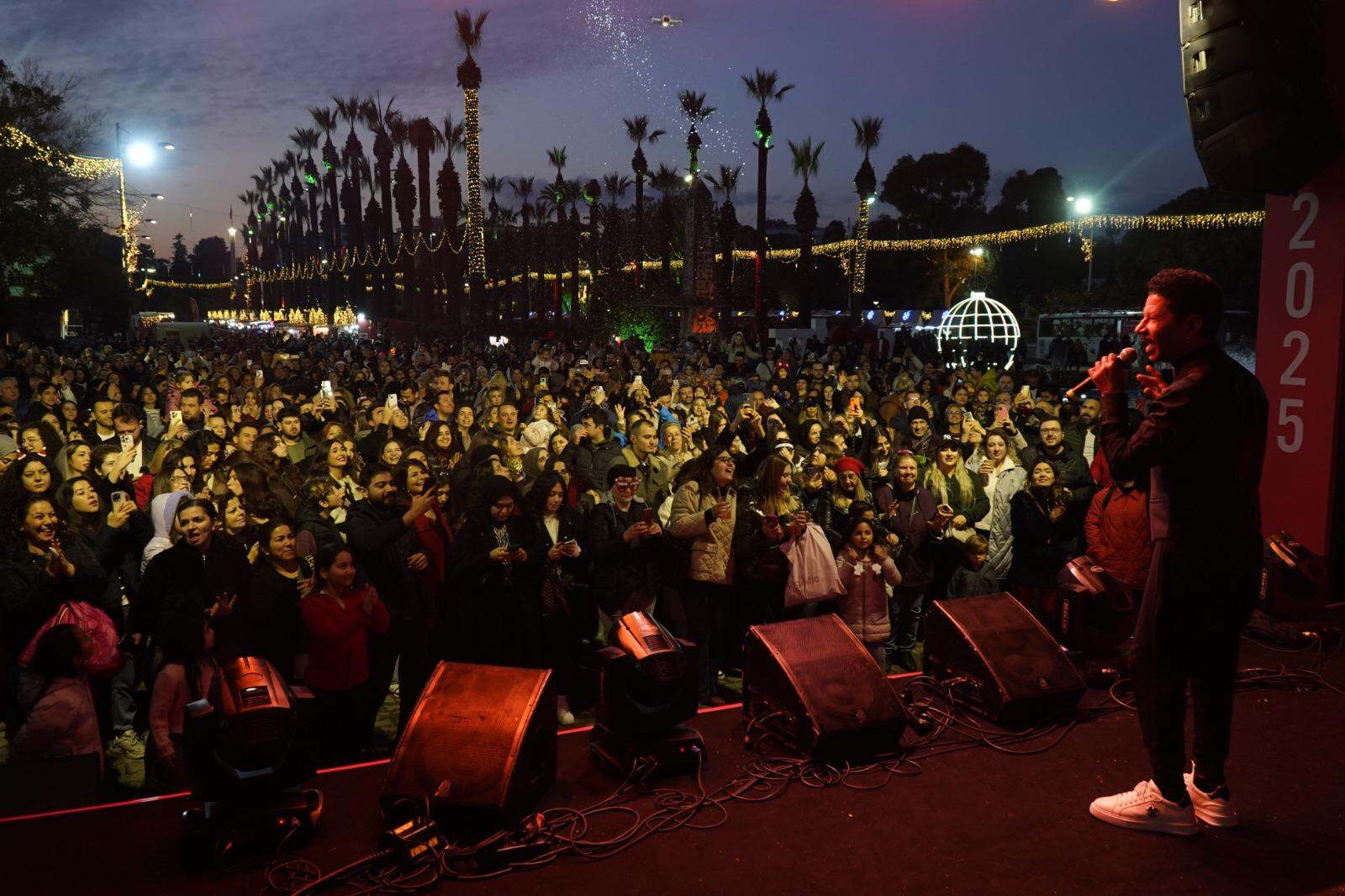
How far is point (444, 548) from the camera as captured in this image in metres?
5.76

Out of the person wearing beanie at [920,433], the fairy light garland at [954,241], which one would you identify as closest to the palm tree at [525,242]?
the fairy light garland at [954,241]

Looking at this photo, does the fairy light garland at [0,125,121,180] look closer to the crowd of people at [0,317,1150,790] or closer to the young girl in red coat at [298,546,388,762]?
the crowd of people at [0,317,1150,790]

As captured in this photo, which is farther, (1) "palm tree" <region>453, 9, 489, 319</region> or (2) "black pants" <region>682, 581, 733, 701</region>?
(1) "palm tree" <region>453, 9, 489, 319</region>

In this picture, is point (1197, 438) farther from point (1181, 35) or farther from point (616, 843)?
point (1181, 35)

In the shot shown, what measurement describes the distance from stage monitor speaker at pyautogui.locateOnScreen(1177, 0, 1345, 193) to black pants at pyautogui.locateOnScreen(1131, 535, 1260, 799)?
271 cm

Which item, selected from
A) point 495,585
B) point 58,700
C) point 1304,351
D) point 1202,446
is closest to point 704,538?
point 495,585

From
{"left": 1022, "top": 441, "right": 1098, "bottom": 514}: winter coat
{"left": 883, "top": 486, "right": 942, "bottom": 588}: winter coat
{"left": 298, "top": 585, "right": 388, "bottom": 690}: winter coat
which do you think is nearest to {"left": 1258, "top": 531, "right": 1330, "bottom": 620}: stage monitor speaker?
{"left": 1022, "top": 441, "right": 1098, "bottom": 514}: winter coat

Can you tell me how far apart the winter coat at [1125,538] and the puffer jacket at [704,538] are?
220cm

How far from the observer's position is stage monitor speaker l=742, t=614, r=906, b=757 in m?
3.79

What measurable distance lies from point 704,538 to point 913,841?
99.8 inches

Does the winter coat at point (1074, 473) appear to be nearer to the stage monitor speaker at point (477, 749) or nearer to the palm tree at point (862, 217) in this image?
the stage monitor speaker at point (477, 749)

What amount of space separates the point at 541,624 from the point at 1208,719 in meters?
3.35

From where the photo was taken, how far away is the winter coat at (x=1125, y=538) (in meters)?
5.44

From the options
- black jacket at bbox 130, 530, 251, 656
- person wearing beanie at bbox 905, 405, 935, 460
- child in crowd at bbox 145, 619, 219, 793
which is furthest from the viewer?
person wearing beanie at bbox 905, 405, 935, 460
